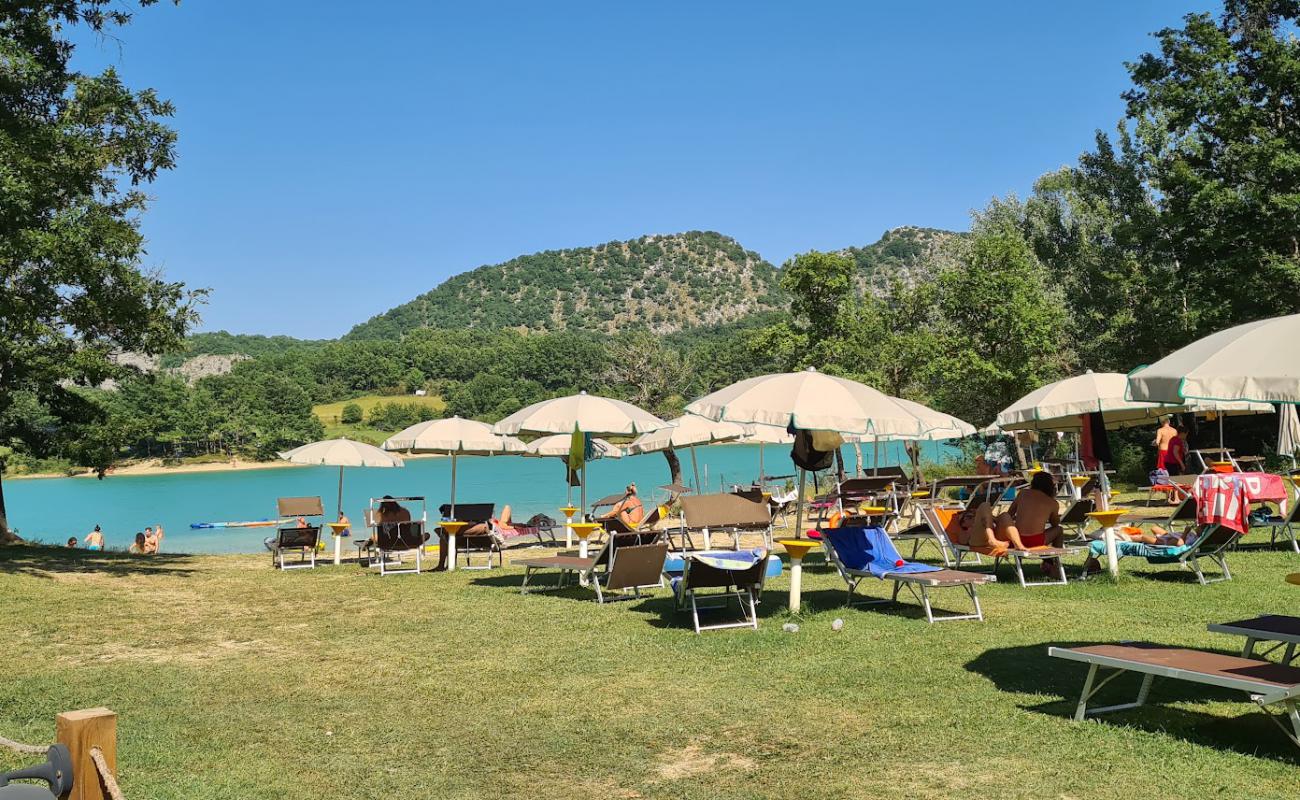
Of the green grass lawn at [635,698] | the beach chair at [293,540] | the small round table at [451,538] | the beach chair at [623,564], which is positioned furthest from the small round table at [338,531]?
the beach chair at [623,564]

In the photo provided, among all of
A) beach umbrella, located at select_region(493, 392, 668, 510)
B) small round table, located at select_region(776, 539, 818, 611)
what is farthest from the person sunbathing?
small round table, located at select_region(776, 539, 818, 611)

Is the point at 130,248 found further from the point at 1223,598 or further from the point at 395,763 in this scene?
the point at 1223,598

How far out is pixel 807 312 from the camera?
92.3ft

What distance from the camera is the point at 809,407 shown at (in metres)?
7.89

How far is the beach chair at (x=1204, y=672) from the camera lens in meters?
3.97

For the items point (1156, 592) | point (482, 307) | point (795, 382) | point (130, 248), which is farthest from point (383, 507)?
point (482, 307)

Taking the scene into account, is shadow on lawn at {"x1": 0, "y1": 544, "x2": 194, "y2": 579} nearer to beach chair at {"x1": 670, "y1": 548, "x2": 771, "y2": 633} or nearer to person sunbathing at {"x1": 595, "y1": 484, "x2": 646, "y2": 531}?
person sunbathing at {"x1": 595, "y1": 484, "x2": 646, "y2": 531}

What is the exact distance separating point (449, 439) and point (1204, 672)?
10.5 metres

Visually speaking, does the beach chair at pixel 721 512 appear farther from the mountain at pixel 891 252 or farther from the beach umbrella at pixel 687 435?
the mountain at pixel 891 252

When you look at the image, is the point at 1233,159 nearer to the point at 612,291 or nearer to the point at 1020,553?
the point at 1020,553

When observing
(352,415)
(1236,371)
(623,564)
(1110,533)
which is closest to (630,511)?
(623,564)

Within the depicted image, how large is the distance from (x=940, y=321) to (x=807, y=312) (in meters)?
4.73

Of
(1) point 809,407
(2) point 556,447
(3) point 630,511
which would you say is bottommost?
(3) point 630,511

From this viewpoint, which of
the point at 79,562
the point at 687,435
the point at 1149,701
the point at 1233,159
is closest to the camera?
the point at 1149,701
